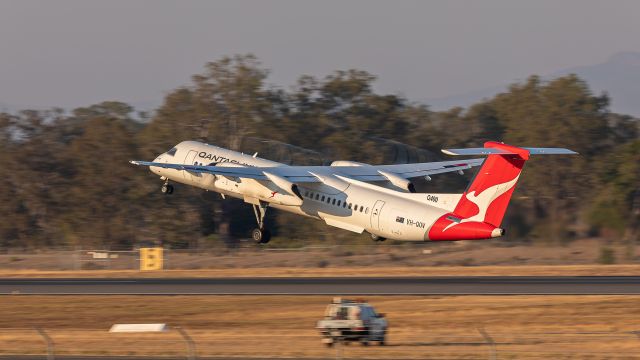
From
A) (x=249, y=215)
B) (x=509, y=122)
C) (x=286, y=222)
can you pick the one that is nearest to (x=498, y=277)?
(x=286, y=222)

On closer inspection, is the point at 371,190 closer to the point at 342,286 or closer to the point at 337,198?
the point at 337,198

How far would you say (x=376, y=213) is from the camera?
4747cm

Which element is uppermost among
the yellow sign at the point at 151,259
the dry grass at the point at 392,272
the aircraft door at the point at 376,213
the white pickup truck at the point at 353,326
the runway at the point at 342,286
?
the aircraft door at the point at 376,213

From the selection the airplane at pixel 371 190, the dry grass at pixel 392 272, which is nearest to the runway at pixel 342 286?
the dry grass at pixel 392 272

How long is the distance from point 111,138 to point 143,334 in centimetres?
5433

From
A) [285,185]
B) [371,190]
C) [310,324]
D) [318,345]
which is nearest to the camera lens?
[318,345]

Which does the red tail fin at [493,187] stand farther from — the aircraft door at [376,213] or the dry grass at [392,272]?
the dry grass at [392,272]

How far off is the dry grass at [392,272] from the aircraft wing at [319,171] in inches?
188

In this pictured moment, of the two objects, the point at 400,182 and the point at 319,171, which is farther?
the point at 319,171

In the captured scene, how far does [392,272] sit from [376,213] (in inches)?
187

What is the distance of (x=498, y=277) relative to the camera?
154ft

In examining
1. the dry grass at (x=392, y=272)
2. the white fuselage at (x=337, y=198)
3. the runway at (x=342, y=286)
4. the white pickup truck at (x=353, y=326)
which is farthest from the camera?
the dry grass at (x=392, y=272)

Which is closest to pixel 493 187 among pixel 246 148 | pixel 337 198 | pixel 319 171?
pixel 337 198

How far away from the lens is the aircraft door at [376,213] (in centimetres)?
4734
